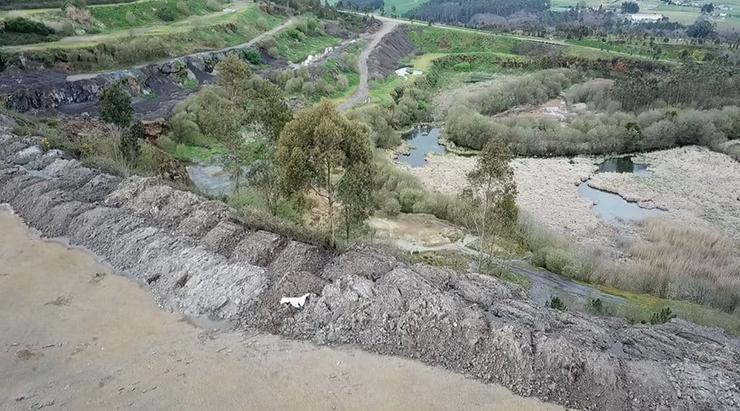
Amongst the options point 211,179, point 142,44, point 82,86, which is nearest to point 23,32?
point 142,44

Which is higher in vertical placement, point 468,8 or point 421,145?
point 468,8

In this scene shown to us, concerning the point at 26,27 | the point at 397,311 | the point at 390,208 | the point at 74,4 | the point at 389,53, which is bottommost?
the point at 389,53

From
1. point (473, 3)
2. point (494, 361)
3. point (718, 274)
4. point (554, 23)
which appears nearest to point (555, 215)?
point (718, 274)

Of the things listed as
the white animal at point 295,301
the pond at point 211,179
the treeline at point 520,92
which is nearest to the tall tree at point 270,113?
the pond at point 211,179

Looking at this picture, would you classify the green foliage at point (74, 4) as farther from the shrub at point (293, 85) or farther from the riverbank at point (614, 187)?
the riverbank at point (614, 187)

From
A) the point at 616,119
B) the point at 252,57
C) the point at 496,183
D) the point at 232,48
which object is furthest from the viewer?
the point at 232,48

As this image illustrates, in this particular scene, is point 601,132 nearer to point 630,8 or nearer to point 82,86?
point 82,86
